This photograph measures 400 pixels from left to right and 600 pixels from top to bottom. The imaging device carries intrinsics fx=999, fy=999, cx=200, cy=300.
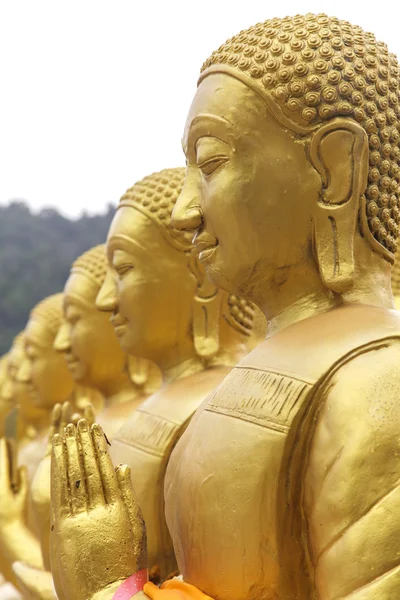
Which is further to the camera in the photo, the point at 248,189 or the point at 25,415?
the point at 25,415

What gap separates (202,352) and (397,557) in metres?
2.12

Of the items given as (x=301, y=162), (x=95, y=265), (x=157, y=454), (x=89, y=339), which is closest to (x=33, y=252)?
(x=95, y=265)

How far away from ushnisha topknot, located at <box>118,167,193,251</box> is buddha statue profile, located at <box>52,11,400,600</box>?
56.9 inches

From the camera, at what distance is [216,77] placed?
→ 294 cm

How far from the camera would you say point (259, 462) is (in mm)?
2535

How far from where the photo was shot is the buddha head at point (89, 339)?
578 cm

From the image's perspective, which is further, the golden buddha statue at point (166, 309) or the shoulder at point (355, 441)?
the golden buddha statue at point (166, 309)

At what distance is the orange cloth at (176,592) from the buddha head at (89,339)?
3123mm

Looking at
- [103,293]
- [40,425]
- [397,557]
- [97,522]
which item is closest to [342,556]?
[397,557]

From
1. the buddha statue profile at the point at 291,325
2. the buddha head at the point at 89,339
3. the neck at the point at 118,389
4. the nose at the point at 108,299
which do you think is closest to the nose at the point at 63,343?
the buddha head at the point at 89,339

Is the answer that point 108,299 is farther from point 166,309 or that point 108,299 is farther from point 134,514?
point 134,514

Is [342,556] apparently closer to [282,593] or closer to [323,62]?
[282,593]

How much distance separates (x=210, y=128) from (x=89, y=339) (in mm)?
3095

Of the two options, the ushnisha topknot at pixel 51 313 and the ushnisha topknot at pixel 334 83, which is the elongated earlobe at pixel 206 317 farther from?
the ushnisha topknot at pixel 51 313
